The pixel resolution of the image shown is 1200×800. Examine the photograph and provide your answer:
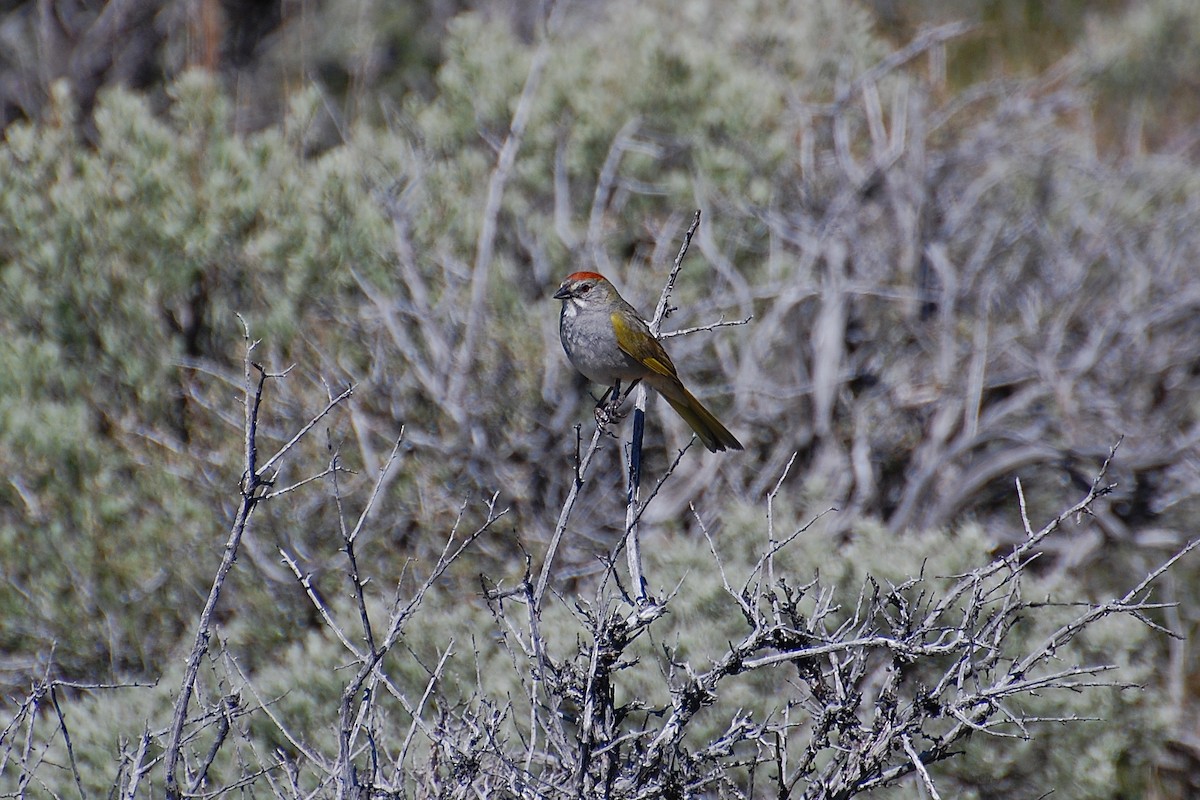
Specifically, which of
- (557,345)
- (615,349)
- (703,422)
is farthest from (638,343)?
(557,345)

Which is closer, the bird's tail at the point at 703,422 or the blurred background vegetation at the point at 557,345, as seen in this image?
the bird's tail at the point at 703,422

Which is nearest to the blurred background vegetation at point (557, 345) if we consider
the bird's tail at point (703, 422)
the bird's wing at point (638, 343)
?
the bird's tail at point (703, 422)

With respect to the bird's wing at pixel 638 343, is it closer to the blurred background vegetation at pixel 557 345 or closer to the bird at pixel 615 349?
the bird at pixel 615 349

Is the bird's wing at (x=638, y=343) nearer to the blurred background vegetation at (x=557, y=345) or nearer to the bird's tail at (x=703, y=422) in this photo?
the bird's tail at (x=703, y=422)

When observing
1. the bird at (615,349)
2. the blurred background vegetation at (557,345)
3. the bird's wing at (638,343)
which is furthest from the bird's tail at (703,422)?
the blurred background vegetation at (557,345)

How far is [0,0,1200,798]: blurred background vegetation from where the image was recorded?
19.1 ft

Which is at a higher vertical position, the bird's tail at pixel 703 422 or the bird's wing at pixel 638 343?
the bird's wing at pixel 638 343

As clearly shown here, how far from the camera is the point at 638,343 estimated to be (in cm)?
461

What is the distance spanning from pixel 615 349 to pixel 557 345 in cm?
169

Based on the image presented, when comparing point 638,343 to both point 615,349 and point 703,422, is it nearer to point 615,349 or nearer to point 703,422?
point 615,349

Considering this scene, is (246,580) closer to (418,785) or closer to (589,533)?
(589,533)

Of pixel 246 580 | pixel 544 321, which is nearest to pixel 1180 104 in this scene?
pixel 544 321

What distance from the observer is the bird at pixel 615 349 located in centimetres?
457

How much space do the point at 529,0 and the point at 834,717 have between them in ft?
30.9
